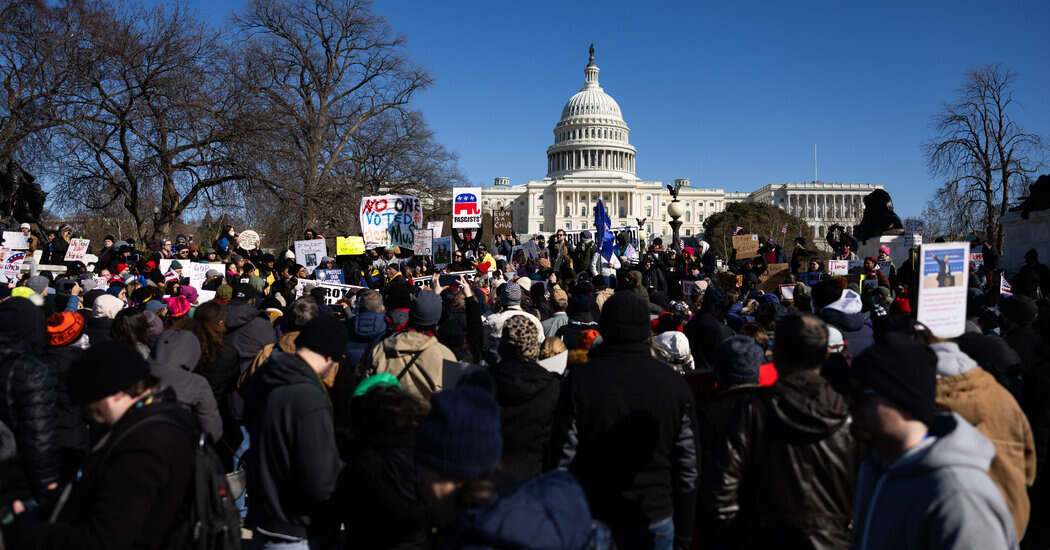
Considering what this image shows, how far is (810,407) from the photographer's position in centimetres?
262

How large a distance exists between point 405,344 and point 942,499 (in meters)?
2.67

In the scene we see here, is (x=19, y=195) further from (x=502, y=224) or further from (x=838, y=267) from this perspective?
(x=838, y=267)

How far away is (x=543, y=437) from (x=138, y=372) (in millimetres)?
1683

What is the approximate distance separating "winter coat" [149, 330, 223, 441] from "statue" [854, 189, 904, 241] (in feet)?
57.8

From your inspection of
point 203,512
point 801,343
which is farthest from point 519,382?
point 203,512

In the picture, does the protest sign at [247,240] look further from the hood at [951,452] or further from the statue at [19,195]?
the hood at [951,452]

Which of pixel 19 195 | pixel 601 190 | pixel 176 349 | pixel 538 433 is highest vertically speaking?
pixel 601 190

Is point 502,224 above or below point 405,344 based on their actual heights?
above

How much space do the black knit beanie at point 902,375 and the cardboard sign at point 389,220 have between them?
380 inches

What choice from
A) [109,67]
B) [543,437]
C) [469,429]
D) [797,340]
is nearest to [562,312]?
[543,437]

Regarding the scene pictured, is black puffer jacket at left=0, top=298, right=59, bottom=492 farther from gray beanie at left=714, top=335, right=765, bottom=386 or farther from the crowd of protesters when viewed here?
gray beanie at left=714, top=335, right=765, bottom=386

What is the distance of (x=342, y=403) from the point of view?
3.73 meters

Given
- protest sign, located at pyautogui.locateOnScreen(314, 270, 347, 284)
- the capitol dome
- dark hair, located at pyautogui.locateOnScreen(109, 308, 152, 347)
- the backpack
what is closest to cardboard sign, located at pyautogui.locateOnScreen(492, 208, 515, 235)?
protest sign, located at pyautogui.locateOnScreen(314, 270, 347, 284)

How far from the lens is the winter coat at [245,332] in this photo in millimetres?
4852
